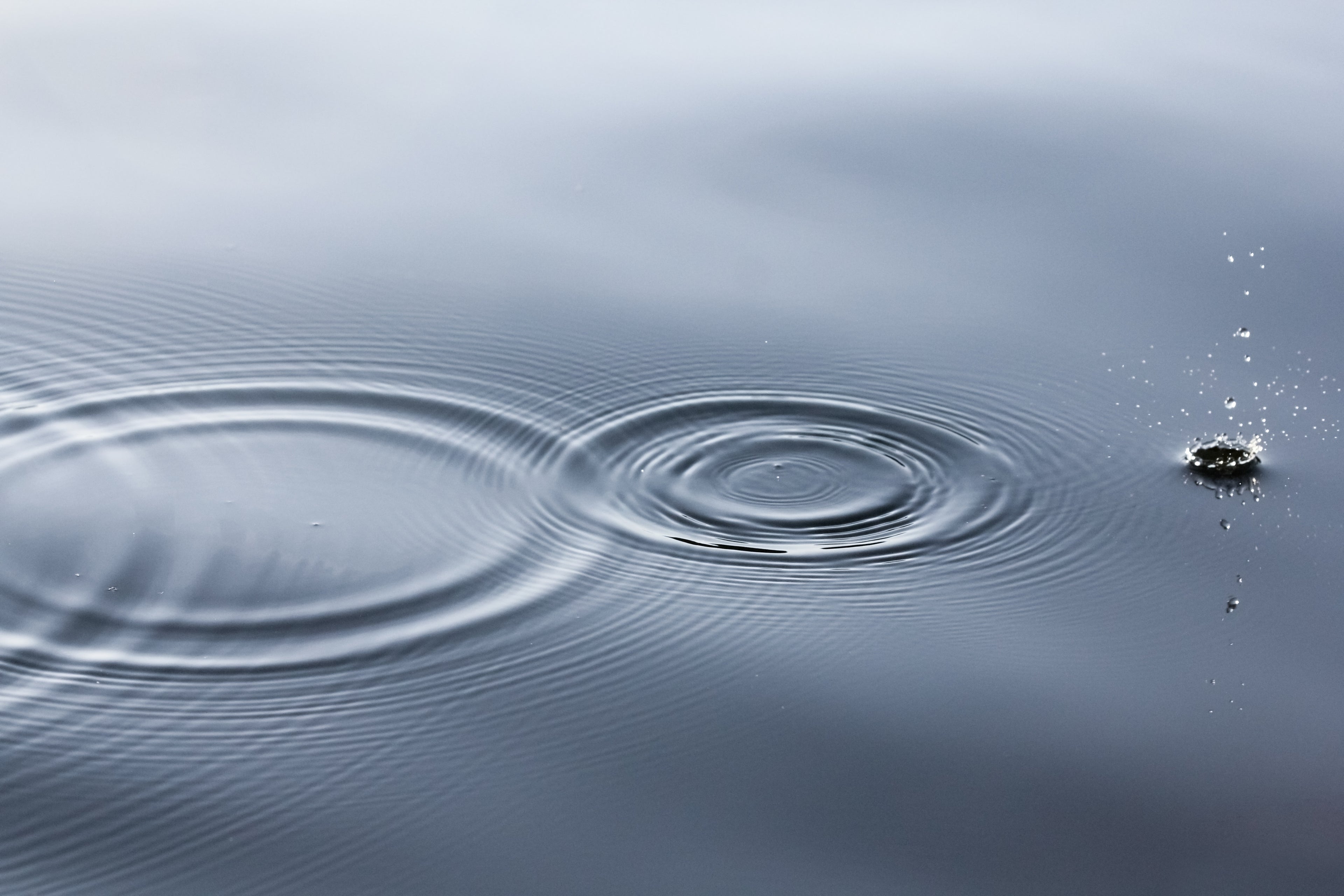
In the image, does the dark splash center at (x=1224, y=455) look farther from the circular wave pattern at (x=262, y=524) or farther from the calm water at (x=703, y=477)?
the circular wave pattern at (x=262, y=524)

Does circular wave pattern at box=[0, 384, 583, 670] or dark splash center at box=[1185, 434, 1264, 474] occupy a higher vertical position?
dark splash center at box=[1185, 434, 1264, 474]

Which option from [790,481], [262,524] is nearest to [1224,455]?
[790,481]

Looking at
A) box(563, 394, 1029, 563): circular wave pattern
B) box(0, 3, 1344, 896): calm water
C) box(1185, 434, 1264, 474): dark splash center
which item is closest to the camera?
Result: box(0, 3, 1344, 896): calm water

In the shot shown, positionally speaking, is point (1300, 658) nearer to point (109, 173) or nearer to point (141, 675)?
point (141, 675)

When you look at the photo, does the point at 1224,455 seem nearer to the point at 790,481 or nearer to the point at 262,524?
the point at 790,481

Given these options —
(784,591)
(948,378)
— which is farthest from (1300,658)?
(948,378)

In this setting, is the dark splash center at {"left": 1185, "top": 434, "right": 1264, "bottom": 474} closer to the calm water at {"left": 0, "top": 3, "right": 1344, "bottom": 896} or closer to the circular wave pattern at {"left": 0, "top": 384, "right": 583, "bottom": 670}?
the calm water at {"left": 0, "top": 3, "right": 1344, "bottom": 896}

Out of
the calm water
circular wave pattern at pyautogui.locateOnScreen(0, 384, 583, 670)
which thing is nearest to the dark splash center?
the calm water
